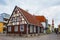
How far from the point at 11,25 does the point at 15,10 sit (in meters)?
4.46

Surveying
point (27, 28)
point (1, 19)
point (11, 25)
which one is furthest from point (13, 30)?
point (1, 19)

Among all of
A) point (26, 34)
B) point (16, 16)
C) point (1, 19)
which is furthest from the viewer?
point (1, 19)

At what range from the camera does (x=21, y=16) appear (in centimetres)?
4034

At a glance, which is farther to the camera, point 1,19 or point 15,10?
point 1,19

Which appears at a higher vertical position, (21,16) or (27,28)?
(21,16)

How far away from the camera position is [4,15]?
2891 inches

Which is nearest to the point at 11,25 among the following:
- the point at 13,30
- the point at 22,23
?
the point at 13,30

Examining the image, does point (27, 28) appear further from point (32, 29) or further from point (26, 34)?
point (32, 29)

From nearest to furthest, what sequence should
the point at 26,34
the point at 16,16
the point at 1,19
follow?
the point at 26,34
the point at 16,16
the point at 1,19

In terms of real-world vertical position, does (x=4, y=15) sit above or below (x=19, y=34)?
above

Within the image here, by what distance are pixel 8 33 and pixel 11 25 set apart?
2.48m

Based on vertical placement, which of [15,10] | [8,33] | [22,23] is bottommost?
[8,33]

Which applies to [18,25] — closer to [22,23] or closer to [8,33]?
[22,23]

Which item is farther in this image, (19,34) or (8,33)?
(8,33)
